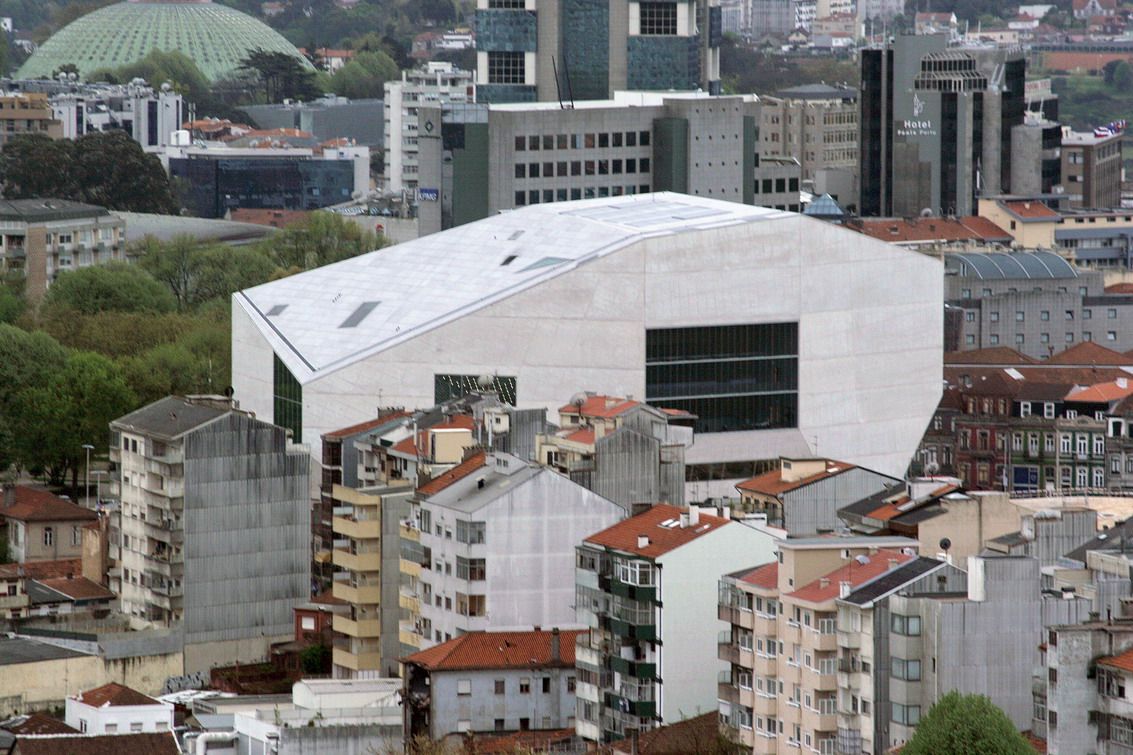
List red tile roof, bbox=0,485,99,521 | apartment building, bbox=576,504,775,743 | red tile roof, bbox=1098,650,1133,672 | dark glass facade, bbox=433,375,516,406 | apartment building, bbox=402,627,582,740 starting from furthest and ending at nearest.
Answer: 1. red tile roof, bbox=0,485,99,521
2. dark glass facade, bbox=433,375,516,406
3. apartment building, bbox=402,627,582,740
4. apartment building, bbox=576,504,775,743
5. red tile roof, bbox=1098,650,1133,672

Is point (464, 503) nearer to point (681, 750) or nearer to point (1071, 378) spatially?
point (681, 750)

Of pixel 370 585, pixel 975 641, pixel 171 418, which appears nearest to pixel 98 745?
pixel 370 585

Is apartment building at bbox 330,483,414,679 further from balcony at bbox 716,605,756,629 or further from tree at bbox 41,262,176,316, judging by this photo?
tree at bbox 41,262,176,316

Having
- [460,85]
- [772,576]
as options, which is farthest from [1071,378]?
[460,85]

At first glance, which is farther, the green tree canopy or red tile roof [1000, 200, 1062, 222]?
the green tree canopy

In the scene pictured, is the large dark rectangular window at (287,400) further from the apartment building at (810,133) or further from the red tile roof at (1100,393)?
the apartment building at (810,133)

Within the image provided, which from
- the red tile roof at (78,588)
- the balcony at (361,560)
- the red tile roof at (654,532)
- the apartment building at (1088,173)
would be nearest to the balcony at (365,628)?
the balcony at (361,560)

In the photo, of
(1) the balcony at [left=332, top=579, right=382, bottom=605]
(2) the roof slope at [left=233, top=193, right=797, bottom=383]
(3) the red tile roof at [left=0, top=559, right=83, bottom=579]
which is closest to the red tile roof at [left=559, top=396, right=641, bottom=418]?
(1) the balcony at [left=332, top=579, right=382, bottom=605]
